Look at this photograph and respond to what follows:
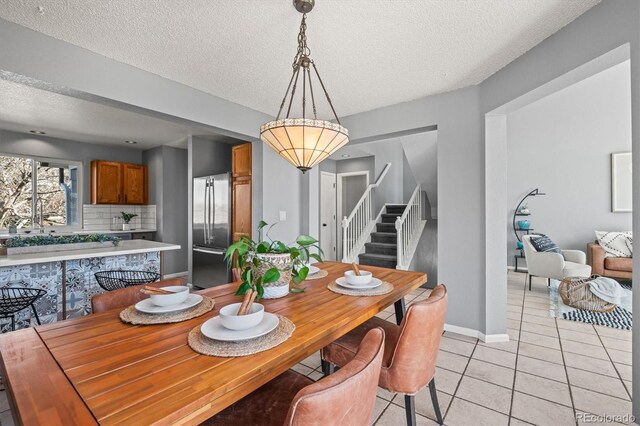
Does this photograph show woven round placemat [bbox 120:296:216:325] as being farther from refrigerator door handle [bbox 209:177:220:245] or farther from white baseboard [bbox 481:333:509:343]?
refrigerator door handle [bbox 209:177:220:245]

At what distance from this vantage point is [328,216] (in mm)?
6762

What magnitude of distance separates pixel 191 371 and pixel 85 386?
10.7 inches

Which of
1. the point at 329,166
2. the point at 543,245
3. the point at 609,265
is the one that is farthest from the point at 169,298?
the point at 609,265

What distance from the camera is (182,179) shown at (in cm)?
573

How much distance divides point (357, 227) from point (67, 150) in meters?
5.28

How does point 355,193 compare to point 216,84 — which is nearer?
point 216,84

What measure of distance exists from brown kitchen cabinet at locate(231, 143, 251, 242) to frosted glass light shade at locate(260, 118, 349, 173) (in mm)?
2269

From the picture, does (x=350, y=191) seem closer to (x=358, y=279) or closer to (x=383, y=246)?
(x=383, y=246)

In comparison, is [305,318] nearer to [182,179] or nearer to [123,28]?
[123,28]

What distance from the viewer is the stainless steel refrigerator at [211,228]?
423cm

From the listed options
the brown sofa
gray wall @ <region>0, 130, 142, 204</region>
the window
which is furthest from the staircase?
the window

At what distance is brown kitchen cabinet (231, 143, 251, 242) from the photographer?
4008 mm

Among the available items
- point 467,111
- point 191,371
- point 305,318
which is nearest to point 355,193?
point 467,111

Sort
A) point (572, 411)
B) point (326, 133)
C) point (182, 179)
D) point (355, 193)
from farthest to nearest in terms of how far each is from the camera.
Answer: point (355, 193), point (182, 179), point (572, 411), point (326, 133)
